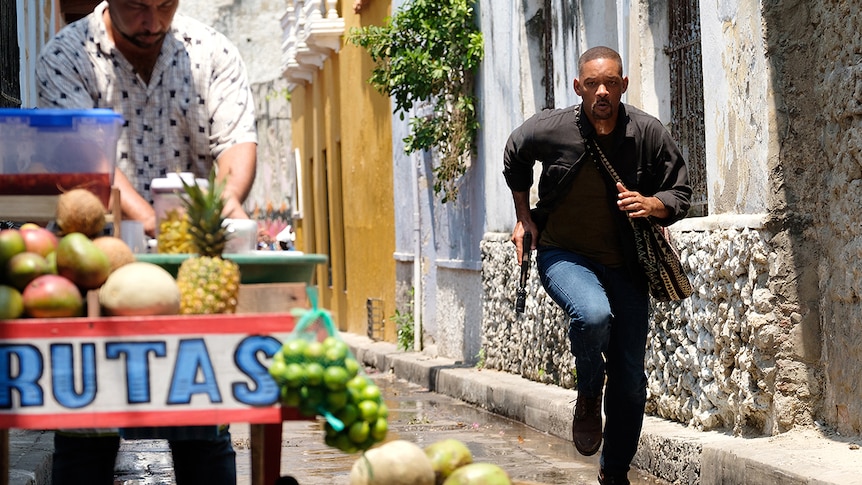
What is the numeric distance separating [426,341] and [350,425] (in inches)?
539

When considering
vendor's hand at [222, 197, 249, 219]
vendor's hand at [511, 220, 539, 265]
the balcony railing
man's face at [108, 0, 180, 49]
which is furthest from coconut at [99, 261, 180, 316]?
the balcony railing

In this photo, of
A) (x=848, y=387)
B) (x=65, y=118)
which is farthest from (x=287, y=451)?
(x=65, y=118)

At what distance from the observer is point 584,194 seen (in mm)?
6309

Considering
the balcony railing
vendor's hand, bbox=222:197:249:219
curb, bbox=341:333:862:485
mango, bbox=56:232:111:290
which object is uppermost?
the balcony railing

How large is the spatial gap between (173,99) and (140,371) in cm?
158

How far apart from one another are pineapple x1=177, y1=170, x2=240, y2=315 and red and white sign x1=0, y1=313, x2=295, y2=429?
0.08 meters

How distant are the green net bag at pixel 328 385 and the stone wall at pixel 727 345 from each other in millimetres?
4128

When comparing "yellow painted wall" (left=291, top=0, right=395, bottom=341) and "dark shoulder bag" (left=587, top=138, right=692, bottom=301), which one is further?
"yellow painted wall" (left=291, top=0, right=395, bottom=341)

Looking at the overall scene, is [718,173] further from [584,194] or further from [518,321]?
[518,321]

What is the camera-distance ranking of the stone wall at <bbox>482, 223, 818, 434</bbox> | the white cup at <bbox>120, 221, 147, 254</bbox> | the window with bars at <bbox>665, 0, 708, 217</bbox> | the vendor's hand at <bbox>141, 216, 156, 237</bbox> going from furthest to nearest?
1. the window with bars at <bbox>665, 0, 708, 217</bbox>
2. the stone wall at <bbox>482, 223, 818, 434</bbox>
3. the vendor's hand at <bbox>141, 216, 156, 237</bbox>
4. the white cup at <bbox>120, 221, 147, 254</bbox>

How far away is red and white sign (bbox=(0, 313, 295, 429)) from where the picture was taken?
3.29 m

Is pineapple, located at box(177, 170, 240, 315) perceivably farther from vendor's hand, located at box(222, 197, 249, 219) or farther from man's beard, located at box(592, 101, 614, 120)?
man's beard, located at box(592, 101, 614, 120)

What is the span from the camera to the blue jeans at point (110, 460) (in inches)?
161

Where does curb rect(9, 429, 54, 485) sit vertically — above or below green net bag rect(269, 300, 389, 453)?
below
